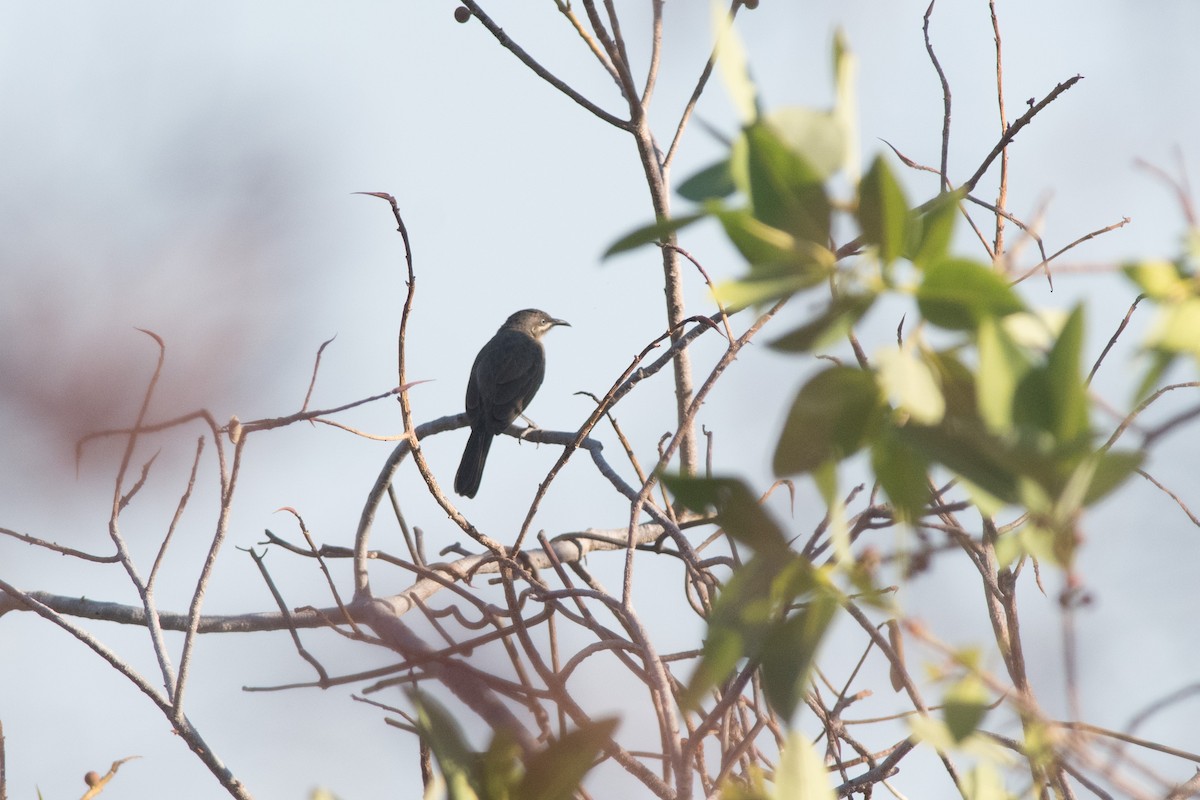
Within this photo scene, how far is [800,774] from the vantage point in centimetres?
71

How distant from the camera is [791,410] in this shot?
0.60 meters

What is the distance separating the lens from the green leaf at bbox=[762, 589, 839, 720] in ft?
2.01

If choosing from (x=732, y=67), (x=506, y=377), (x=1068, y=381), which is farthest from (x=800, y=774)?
(x=506, y=377)

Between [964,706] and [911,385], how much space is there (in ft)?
0.67

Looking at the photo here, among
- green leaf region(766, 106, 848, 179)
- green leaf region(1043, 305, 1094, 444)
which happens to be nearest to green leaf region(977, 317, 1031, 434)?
green leaf region(1043, 305, 1094, 444)

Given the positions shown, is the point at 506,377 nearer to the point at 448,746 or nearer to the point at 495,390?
the point at 495,390

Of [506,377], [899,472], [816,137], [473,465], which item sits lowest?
[899,472]

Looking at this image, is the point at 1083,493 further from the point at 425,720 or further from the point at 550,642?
the point at 550,642

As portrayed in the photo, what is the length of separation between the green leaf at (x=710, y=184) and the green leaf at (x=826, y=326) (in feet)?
0.37

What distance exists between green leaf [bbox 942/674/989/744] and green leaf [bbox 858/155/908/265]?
261mm

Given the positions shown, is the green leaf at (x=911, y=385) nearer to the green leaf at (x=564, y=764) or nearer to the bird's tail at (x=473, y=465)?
the green leaf at (x=564, y=764)

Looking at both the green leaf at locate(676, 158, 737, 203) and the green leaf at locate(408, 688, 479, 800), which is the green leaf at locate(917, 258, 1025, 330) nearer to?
the green leaf at locate(676, 158, 737, 203)

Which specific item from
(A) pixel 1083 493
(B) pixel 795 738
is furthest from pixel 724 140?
(B) pixel 795 738

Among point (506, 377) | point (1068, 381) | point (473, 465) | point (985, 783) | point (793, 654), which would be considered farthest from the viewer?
point (506, 377)
